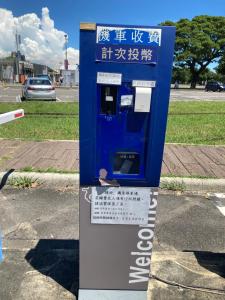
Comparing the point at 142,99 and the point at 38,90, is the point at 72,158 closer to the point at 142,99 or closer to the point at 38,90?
the point at 142,99

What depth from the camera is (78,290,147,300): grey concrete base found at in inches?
95.3

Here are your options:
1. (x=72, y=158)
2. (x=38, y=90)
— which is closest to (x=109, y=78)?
(x=72, y=158)

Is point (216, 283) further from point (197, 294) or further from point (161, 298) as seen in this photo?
point (161, 298)

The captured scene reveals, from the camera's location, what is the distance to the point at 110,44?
6.15 feet

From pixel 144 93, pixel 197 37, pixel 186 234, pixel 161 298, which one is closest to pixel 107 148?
pixel 144 93

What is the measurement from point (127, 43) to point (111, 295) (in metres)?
1.82

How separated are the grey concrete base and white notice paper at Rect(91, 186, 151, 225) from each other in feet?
1.98

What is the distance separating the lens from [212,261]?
9.78 feet

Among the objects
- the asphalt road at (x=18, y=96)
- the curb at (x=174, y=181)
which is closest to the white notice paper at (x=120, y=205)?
the curb at (x=174, y=181)

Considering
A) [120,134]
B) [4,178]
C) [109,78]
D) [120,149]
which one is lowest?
[4,178]

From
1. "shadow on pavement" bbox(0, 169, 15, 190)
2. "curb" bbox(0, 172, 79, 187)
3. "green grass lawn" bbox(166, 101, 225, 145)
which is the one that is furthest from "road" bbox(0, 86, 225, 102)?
"curb" bbox(0, 172, 79, 187)

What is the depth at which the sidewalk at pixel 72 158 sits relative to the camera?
500 centimetres

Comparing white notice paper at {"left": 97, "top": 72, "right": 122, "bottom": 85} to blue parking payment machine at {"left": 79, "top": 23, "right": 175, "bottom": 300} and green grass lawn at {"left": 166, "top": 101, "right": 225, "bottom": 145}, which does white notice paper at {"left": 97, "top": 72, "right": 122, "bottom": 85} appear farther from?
green grass lawn at {"left": 166, "top": 101, "right": 225, "bottom": 145}

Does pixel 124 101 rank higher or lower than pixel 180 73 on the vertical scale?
higher
